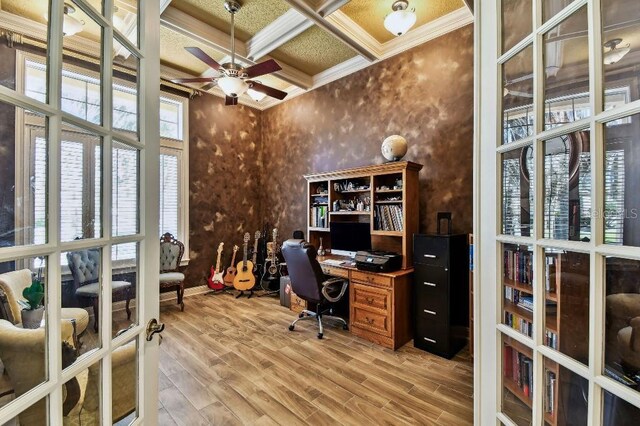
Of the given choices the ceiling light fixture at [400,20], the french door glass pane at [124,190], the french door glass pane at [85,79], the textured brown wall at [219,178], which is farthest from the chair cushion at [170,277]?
the ceiling light fixture at [400,20]

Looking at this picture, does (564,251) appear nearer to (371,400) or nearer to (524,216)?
(524,216)

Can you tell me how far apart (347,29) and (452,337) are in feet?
11.1

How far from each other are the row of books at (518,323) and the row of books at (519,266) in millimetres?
133

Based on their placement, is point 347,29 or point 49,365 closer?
point 49,365

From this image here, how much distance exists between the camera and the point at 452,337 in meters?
2.59

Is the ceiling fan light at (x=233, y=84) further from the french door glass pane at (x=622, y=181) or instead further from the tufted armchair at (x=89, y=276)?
the french door glass pane at (x=622, y=181)

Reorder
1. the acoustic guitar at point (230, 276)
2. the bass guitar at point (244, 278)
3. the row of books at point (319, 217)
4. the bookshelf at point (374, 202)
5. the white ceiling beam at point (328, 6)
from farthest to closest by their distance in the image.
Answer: the acoustic guitar at point (230, 276) → the bass guitar at point (244, 278) → the row of books at point (319, 217) → the bookshelf at point (374, 202) → the white ceiling beam at point (328, 6)

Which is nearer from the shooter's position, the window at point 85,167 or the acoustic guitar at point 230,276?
the window at point 85,167

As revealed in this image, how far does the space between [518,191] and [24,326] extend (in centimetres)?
157

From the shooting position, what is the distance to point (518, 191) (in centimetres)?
104

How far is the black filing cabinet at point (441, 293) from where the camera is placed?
2.56m

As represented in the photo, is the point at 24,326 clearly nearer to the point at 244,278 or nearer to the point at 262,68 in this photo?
the point at 262,68

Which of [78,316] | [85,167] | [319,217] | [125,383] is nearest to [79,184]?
[85,167]

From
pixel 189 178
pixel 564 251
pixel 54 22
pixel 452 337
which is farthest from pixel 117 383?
pixel 189 178
